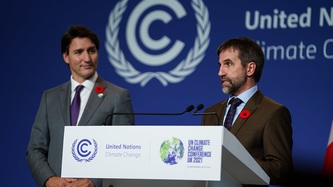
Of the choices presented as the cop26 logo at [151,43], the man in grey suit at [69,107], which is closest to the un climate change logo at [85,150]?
the man in grey suit at [69,107]

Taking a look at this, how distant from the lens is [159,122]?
219 inches

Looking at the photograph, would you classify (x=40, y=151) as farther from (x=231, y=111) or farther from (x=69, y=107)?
(x=231, y=111)

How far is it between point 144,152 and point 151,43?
106 inches

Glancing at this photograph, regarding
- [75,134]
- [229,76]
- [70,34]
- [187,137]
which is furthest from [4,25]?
[187,137]

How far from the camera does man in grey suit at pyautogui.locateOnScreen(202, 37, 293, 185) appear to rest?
3.59 meters

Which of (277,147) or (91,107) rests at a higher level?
(91,107)

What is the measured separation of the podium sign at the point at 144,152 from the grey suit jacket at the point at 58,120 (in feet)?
4.04

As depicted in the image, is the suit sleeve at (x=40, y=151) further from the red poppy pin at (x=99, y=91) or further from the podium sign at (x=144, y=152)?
the podium sign at (x=144, y=152)

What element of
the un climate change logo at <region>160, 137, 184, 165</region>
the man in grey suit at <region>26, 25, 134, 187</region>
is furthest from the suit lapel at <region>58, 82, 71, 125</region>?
the un climate change logo at <region>160, 137, 184, 165</region>

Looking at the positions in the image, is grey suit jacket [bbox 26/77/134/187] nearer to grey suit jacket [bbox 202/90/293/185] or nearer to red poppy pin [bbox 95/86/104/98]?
red poppy pin [bbox 95/86/104/98]

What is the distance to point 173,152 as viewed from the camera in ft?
9.55

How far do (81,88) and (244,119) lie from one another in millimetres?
1311

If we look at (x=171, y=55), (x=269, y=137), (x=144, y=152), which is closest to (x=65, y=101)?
(x=171, y=55)

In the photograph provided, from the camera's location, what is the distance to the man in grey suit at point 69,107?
4344mm
